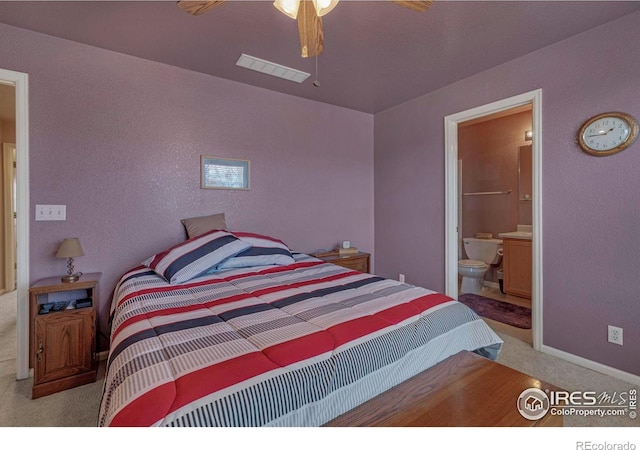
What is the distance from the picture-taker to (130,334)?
1065mm

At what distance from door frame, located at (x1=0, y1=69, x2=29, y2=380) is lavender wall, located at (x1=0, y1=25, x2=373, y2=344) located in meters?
0.04

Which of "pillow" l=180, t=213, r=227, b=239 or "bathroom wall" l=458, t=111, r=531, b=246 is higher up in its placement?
"bathroom wall" l=458, t=111, r=531, b=246

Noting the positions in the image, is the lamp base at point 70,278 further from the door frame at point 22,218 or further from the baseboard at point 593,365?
the baseboard at point 593,365

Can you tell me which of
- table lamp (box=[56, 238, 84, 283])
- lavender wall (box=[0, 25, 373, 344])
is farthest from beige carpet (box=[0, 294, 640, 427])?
table lamp (box=[56, 238, 84, 283])

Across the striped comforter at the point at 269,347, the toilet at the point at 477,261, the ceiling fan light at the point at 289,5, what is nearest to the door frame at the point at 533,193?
the toilet at the point at 477,261

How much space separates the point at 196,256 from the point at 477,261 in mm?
3570

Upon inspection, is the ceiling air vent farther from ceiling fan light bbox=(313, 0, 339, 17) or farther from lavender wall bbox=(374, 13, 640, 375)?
lavender wall bbox=(374, 13, 640, 375)

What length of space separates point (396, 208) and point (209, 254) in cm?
235

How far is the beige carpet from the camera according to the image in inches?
62.1

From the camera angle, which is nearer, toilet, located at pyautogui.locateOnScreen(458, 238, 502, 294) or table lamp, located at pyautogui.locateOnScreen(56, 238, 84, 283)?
table lamp, located at pyautogui.locateOnScreen(56, 238, 84, 283)

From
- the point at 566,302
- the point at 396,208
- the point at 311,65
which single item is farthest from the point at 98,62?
the point at 566,302

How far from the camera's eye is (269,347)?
38.5 inches

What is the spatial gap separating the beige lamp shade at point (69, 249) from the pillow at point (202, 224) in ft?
2.43
